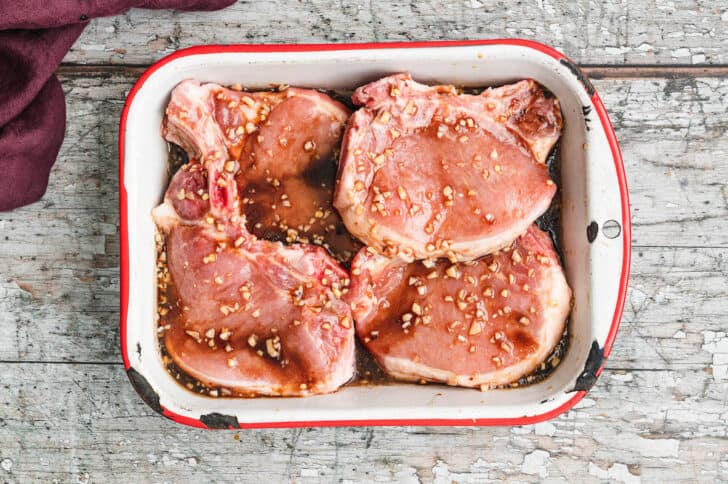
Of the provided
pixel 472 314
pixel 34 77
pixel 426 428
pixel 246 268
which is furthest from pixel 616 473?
pixel 34 77

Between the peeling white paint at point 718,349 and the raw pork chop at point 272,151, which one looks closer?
the raw pork chop at point 272,151

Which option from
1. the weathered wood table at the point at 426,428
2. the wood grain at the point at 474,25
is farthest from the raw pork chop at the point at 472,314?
the wood grain at the point at 474,25

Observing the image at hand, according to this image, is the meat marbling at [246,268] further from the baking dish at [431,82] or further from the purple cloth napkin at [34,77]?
the purple cloth napkin at [34,77]

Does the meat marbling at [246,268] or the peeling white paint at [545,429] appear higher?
the meat marbling at [246,268]

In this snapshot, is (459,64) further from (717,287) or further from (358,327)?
(717,287)

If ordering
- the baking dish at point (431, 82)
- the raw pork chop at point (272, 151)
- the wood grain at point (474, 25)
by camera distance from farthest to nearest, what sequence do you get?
the wood grain at point (474, 25), the raw pork chop at point (272, 151), the baking dish at point (431, 82)

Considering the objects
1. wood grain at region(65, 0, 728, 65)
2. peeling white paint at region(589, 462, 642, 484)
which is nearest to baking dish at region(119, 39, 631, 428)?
wood grain at region(65, 0, 728, 65)

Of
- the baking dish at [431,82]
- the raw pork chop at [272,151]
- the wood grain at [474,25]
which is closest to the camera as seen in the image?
the baking dish at [431,82]

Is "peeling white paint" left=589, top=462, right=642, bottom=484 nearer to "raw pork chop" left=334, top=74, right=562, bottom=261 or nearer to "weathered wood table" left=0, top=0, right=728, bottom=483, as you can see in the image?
"weathered wood table" left=0, top=0, right=728, bottom=483
